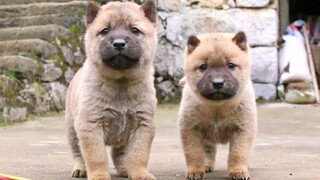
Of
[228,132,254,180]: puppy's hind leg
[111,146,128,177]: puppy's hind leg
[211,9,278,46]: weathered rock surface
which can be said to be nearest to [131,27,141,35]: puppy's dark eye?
[111,146,128,177]: puppy's hind leg

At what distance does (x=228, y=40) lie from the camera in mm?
5000

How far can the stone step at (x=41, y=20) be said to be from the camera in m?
10.7

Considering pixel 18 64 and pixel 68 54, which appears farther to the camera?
pixel 68 54

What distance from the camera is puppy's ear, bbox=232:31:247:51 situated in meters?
5.03

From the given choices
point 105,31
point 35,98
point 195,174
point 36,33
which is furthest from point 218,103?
point 36,33

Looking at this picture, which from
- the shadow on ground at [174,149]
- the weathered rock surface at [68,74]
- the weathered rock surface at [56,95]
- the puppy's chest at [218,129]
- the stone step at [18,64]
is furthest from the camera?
the weathered rock surface at [68,74]

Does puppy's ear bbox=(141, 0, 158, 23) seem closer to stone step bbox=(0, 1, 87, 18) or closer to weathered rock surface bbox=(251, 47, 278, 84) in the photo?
stone step bbox=(0, 1, 87, 18)

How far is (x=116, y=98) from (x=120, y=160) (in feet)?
1.87

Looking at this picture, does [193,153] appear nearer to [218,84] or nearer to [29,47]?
[218,84]

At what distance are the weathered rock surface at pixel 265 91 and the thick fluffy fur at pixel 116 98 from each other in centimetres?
641

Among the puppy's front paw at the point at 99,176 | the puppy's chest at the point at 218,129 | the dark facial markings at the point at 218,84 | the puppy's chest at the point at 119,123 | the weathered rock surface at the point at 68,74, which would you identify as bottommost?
the weathered rock surface at the point at 68,74

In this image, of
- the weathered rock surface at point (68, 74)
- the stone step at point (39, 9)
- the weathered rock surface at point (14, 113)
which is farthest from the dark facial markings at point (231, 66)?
the stone step at point (39, 9)

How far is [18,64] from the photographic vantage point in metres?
9.55

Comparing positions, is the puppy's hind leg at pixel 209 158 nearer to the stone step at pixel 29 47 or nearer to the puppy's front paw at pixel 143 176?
the puppy's front paw at pixel 143 176
